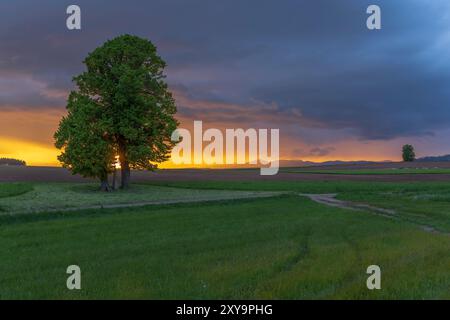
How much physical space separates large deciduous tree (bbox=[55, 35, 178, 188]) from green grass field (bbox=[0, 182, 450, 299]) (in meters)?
26.5

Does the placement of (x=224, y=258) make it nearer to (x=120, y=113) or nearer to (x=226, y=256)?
(x=226, y=256)

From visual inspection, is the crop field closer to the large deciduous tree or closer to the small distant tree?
the large deciduous tree

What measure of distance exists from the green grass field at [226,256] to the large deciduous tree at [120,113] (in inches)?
1044

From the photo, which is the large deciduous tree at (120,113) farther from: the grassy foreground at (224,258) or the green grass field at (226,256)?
the grassy foreground at (224,258)

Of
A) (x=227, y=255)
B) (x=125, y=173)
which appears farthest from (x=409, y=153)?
(x=227, y=255)

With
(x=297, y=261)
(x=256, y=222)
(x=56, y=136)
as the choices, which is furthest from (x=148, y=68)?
(x=297, y=261)

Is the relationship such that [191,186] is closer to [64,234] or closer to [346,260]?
[64,234]

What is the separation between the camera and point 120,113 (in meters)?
58.8

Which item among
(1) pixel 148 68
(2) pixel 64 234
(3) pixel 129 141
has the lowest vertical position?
(2) pixel 64 234

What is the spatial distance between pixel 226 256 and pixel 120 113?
154ft

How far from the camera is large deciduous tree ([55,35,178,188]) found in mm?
56188
